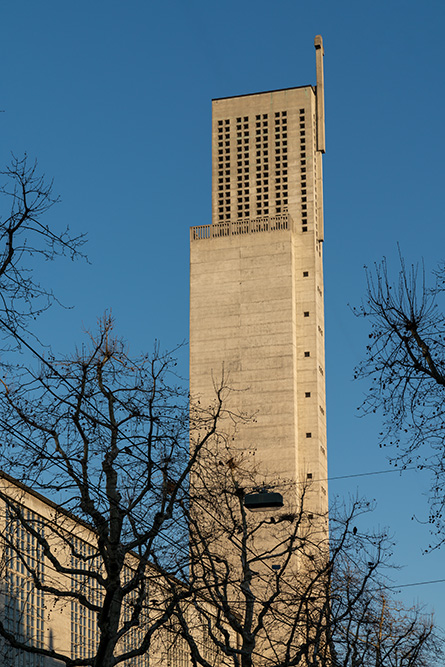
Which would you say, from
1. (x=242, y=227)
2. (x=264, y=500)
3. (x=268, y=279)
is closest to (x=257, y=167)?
(x=242, y=227)

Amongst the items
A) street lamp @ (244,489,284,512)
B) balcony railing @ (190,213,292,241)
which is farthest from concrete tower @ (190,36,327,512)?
street lamp @ (244,489,284,512)

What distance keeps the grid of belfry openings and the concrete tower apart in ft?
0.34

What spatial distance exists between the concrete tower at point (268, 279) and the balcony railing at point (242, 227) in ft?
0.33

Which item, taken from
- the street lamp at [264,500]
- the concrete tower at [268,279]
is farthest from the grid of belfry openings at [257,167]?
the street lamp at [264,500]

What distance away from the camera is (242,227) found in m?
109

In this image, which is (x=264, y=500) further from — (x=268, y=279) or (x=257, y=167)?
(x=257, y=167)

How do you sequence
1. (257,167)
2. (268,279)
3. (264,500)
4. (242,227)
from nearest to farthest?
(264,500) → (268,279) → (242,227) → (257,167)

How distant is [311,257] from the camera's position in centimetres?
10775

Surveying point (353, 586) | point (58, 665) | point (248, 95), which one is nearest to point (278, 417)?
point (248, 95)

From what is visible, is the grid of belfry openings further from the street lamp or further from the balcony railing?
the street lamp

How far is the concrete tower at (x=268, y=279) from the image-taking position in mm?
101875

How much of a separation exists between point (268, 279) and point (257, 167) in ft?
41.3

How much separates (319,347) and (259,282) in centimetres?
867

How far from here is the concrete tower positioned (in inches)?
4011
